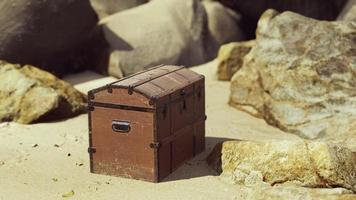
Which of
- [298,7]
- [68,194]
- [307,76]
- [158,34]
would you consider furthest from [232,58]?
[68,194]

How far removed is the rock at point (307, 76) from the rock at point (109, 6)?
4.16m

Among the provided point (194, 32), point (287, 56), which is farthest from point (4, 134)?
point (194, 32)

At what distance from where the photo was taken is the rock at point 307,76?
761cm

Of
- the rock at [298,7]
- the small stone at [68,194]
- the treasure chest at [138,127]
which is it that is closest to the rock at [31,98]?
the treasure chest at [138,127]

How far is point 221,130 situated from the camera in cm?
784

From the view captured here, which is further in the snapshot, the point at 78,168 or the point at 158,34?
the point at 158,34

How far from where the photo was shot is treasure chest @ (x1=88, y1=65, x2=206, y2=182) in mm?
5875

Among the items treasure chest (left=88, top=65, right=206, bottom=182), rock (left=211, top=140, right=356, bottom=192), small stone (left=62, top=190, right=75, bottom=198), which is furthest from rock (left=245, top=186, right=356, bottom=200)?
small stone (left=62, top=190, right=75, bottom=198)

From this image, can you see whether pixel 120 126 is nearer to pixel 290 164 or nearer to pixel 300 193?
pixel 290 164

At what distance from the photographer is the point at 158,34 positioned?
10.8m

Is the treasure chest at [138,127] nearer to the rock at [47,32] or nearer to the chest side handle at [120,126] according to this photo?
the chest side handle at [120,126]

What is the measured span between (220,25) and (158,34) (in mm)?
1922

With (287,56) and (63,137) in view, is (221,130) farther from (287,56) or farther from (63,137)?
(63,137)

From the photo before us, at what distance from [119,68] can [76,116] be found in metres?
2.15
